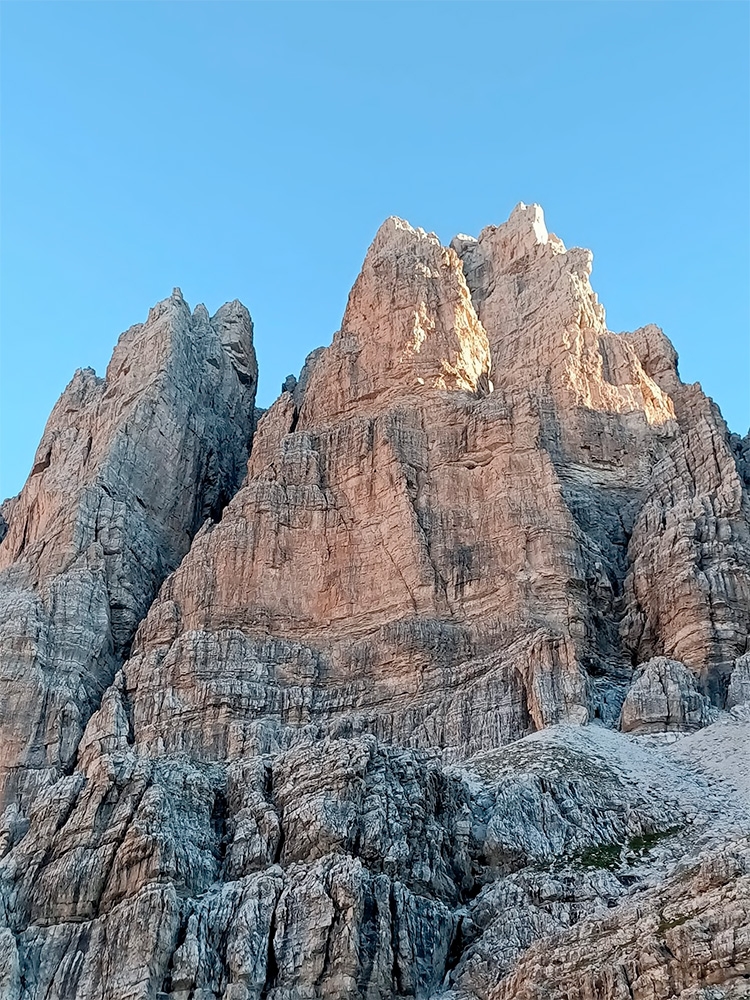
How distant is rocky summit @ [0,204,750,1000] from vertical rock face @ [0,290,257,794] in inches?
11.0

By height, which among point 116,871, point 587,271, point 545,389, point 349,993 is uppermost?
point 587,271

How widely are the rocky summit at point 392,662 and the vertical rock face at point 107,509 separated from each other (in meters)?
0.28

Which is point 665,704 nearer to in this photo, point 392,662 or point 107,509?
point 392,662

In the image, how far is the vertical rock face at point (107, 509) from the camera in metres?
78.1

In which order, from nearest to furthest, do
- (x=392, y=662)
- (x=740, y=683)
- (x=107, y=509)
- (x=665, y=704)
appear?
(x=665, y=704)
(x=740, y=683)
(x=392, y=662)
(x=107, y=509)

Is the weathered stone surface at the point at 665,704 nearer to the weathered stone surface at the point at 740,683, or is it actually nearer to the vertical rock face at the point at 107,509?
the weathered stone surface at the point at 740,683

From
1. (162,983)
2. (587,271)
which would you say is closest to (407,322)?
(587,271)

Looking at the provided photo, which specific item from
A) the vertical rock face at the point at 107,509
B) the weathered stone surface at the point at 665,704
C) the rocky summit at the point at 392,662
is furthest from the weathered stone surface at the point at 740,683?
the vertical rock face at the point at 107,509

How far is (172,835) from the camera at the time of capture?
52.2m

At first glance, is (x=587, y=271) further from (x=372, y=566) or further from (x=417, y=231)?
(x=372, y=566)

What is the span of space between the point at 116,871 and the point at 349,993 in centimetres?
1245

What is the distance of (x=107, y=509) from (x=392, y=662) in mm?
29686

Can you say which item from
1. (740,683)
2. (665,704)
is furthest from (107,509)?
(740,683)

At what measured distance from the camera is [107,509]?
93.3m
